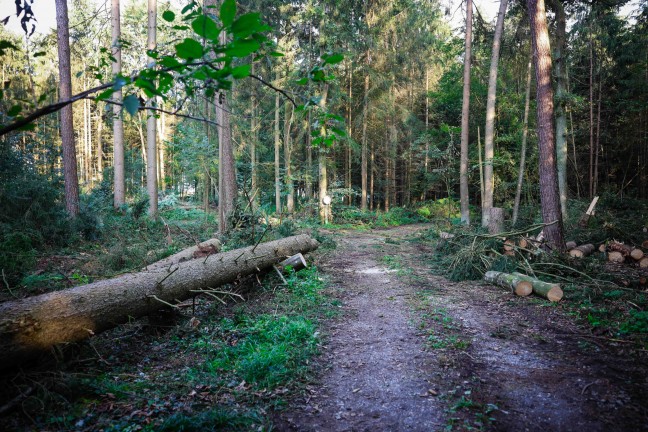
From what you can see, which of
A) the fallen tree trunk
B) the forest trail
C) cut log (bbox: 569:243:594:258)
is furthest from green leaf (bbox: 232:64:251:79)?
cut log (bbox: 569:243:594:258)

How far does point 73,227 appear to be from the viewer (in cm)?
1012

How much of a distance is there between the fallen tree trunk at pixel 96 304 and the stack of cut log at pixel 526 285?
5.19 m

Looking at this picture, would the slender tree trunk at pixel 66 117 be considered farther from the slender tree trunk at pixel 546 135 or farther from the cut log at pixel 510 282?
the slender tree trunk at pixel 546 135

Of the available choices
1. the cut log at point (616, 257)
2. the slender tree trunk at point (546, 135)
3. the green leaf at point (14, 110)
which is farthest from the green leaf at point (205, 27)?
the cut log at point (616, 257)

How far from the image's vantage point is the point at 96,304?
408cm

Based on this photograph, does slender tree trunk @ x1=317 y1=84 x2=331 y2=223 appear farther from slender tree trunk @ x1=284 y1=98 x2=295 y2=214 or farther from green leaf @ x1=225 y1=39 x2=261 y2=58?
green leaf @ x1=225 y1=39 x2=261 y2=58

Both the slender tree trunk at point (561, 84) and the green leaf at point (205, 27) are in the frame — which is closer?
the green leaf at point (205, 27)

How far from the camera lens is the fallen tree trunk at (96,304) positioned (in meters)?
3.31

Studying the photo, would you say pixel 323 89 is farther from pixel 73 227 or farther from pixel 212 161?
pixel 73 227

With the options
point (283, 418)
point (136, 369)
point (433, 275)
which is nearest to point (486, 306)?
point (433, 275)

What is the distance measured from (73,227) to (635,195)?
93.5 ft

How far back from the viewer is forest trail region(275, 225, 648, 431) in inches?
114

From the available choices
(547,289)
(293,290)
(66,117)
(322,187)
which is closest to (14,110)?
(293,290)

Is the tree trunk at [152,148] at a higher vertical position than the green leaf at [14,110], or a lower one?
higher
